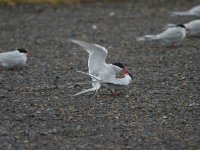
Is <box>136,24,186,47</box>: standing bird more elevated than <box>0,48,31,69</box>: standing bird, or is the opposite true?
<box>136,24,186,47</box>: standing bird

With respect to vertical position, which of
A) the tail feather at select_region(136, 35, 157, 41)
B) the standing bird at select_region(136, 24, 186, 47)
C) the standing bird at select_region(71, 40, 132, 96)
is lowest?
the tail feather at select_region(136, 35, 157, 41)

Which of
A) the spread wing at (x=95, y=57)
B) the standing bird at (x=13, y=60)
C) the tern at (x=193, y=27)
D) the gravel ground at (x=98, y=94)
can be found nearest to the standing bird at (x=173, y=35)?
the gravel ground at (x=98, y=94)

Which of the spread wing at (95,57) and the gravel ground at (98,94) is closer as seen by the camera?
the gravel ground at (98,94)

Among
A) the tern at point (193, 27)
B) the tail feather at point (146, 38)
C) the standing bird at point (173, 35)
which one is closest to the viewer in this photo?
the standing bird at point (173, 35)

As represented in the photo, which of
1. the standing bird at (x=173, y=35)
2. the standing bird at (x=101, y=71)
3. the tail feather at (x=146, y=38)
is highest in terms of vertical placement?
the standing bird at (x=101, y=71)

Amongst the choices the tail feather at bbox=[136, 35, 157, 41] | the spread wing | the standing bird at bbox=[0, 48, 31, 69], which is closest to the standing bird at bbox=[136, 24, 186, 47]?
the tail feather at bbox=[136, 35, 157, 41]

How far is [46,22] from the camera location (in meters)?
15.1

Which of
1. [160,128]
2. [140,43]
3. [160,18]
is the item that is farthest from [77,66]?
[160,18]

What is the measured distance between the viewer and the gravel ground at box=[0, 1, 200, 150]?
21.0 ft

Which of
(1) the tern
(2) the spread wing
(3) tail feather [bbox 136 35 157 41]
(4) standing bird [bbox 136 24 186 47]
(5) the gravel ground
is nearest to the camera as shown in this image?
(5) the gravel ground

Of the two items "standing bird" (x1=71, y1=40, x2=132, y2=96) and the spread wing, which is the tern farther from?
the spread wing

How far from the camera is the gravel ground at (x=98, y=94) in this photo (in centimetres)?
640

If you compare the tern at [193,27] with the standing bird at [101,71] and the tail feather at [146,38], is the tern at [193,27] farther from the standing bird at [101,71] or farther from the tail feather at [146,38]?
the standing bird at [101,71]

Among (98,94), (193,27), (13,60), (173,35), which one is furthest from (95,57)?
(193,27)
